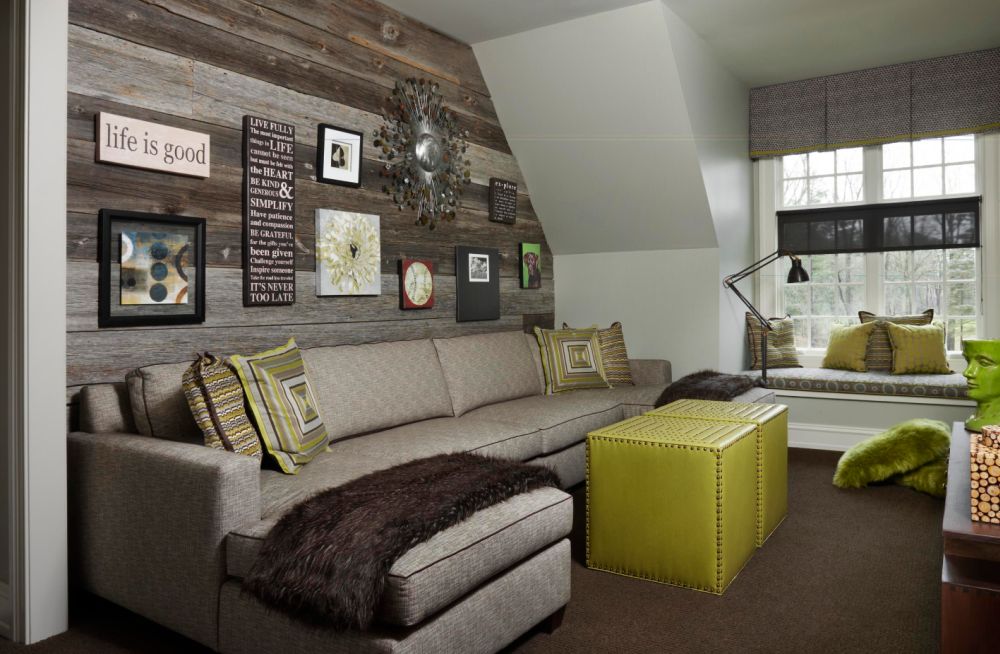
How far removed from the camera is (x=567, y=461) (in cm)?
354

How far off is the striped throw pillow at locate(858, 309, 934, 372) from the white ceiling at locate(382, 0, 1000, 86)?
166 centimetres

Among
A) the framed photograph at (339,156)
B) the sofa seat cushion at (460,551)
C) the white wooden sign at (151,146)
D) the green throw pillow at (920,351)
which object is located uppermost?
the framed photograph at (339,156)

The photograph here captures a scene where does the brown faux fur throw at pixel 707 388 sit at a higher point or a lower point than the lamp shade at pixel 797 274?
lower

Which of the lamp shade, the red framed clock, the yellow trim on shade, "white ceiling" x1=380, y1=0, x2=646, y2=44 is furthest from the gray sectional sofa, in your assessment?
the yellow trim on shade

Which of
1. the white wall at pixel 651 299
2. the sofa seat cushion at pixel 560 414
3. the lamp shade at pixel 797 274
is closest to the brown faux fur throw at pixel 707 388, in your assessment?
the sofa seat cushion at pixel 560 414

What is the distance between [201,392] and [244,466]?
413mm

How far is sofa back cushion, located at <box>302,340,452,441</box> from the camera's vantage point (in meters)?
2.96

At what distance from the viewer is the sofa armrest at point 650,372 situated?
4613 mm

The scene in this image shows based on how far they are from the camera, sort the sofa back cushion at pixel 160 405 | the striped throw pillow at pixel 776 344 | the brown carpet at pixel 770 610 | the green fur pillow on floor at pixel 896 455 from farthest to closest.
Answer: the striped throw pillow at pixel 776 344 → the green fur pillow on floor at pixel 896 455 → the sofa back cushion at pixel 160 405 → the brown carpet at pixel 770 610

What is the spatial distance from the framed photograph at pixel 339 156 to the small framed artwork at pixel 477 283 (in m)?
0.90

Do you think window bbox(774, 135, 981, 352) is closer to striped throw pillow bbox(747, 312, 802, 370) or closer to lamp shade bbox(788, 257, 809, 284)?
striped throw pillow bbox(747, 312, 802, 370)

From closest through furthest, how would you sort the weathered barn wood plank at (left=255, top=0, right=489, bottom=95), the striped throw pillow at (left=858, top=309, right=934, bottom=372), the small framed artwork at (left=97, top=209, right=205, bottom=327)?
1. the small framed artwork at (left=97, top=209, right=205, bottom=327)
2. the weathered barn wood plank at (left=255, top=0, right=489, bottom=95)
3. the striped throw pillow at (left=858, top=309, right=934, bottom=372)

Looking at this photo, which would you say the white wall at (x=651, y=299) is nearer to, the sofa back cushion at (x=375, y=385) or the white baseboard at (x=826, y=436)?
the white baseboard at (x=826, y=436)

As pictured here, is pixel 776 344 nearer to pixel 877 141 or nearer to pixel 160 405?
pixel 877 141
